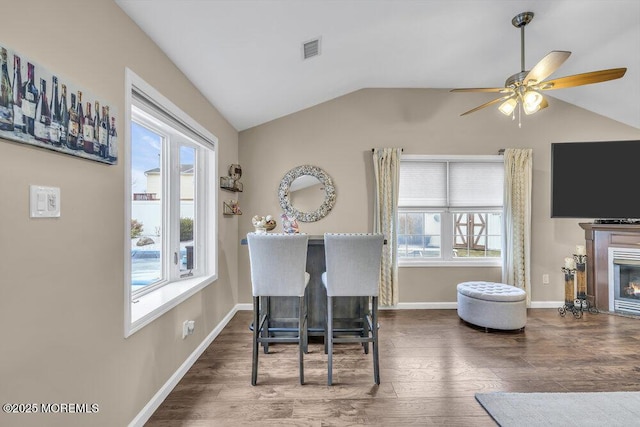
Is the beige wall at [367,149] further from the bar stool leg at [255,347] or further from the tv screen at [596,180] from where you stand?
the bar stool leg at [255,347]

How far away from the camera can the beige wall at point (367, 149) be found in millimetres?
3998

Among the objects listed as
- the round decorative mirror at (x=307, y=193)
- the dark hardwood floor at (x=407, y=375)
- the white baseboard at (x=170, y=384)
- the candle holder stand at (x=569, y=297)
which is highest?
the round decorative mirror at (x=307, y=193)

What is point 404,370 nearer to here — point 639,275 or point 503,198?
point 503,198

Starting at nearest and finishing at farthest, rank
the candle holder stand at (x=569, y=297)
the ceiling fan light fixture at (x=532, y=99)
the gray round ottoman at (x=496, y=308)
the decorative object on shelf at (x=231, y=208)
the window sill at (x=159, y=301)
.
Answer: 1. the window sill at (x=159, y=301)
2. the ceiling fan light fixture at (x=532, y=99)
3. the gray round ottoman at (x=496, y=308)
4. the decorative object on shelf at (x=231, y=208)
5. the candle holder stand at (x=569, y=297)

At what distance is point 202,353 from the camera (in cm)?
268

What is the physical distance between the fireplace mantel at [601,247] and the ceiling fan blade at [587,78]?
2.36 m

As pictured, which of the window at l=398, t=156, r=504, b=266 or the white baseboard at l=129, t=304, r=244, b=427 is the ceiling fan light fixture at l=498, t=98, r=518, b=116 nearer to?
the window at l=398, t=156, r=504, b=266

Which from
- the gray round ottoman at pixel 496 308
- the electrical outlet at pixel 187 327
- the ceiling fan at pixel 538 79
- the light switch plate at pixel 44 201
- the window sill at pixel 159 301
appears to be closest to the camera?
the light switch plate at pixel 44 201

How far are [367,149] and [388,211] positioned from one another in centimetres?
89

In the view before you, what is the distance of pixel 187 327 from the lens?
2391 millimetres

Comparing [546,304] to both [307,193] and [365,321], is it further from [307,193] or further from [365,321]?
[307,193]

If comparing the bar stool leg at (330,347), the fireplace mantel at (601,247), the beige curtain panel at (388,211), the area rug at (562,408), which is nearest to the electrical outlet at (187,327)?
the bar stool leg at (330,347)

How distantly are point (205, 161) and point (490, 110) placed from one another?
372cm

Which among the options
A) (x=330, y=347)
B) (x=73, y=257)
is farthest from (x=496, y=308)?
(x=73, y=257)
